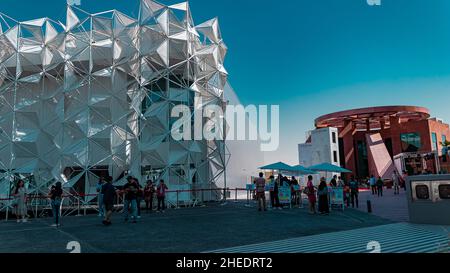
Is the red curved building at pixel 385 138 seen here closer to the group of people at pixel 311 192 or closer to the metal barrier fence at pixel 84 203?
the group of people at pixel 311 192

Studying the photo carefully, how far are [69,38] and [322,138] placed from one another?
117ft

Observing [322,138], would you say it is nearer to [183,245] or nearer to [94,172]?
[94,172]

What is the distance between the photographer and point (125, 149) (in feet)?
72.5

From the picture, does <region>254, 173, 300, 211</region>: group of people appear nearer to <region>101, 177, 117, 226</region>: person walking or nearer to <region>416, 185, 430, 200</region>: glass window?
<region>416, 185, 430, 200</region>: glass window

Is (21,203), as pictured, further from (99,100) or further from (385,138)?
(385,138)

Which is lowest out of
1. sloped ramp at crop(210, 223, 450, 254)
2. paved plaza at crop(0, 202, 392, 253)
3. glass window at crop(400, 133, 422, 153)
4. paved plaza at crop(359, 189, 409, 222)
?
paved plaza at crop(0, 202, 392, 253)

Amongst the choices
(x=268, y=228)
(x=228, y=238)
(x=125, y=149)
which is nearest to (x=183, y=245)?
(x=228, y=238)

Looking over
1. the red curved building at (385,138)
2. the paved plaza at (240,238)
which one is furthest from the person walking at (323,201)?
the red curved building at (385,138)

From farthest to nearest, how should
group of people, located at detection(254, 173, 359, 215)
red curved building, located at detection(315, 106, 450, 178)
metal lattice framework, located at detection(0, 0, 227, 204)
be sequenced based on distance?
red curved building, located at detection(315, 106, 450, 178) → metal lattice framework, located at detection(0, 0, 227, 204) → group of people, located at detection(254, 173, 359, 215)

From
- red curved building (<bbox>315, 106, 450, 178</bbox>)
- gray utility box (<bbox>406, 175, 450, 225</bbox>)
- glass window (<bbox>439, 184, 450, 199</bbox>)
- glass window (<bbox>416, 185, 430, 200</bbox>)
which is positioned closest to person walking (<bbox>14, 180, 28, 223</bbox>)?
gray utility box (<bbox>406, 175, 450, 225</bbox>)

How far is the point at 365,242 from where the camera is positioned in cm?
715

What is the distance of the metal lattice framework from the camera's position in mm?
21516

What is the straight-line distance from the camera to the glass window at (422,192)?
33.3 feet

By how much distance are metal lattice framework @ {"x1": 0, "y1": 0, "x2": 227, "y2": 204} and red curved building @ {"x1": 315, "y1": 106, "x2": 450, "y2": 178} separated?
111 ft
